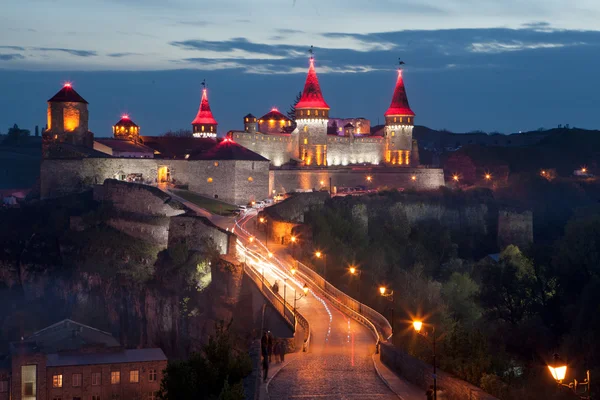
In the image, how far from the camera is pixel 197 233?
48906mm

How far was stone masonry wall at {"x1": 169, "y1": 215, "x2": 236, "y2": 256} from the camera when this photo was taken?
47.0 metres

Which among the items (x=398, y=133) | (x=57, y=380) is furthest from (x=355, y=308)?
(x=398, y=133)

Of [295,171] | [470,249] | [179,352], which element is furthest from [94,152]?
[470,249]

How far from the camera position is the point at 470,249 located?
230ft

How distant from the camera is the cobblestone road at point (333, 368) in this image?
22594 mm

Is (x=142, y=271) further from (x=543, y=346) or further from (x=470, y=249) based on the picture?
(x=470, y=249)

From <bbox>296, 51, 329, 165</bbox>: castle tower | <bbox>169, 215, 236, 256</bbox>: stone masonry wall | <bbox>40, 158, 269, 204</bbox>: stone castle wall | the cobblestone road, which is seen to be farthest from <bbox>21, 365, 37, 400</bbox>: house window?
<bbox>296, 51, 329, 165</bbox>: castle tower

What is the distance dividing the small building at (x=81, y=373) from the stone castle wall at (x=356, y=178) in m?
25.4

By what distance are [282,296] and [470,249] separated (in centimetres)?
Answer: 3444

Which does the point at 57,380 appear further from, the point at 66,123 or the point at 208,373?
the point at 66,123

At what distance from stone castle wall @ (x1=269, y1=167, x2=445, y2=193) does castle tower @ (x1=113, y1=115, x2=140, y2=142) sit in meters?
14.2

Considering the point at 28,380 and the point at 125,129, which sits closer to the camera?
the point at 28,380

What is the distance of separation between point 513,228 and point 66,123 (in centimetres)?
3344

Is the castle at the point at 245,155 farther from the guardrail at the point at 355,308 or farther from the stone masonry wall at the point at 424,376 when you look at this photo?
the stone masonry wall at the point at 424,376
